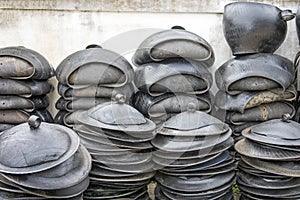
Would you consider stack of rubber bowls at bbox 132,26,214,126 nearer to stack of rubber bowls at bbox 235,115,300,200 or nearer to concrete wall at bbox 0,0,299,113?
concrete wall at bbox 0,0,299,113

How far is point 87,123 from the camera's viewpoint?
2174 millimetres

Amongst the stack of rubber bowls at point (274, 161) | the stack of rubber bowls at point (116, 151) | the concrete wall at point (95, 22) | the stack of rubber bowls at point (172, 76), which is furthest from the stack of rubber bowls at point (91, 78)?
the stack of rubber bowls at point (274, 161)

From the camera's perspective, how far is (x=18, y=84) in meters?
2.85

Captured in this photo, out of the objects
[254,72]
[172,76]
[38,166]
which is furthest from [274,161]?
[38,166]

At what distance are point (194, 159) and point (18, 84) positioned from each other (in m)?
1.51

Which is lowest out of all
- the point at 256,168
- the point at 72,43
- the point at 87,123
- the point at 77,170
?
the point at 256,168

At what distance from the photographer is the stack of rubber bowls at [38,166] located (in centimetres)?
177

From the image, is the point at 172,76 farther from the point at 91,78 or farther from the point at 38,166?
the point at 38,166

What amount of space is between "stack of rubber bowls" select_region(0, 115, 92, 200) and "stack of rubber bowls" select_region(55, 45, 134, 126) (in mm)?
895

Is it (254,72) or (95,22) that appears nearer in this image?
(254,72)

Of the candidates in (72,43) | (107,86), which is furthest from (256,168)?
(72,43)

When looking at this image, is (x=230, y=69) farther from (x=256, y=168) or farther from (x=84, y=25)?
(x=84, y=25)

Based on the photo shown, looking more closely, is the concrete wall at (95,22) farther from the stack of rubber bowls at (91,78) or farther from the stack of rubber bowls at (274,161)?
the stack of rubber bowls at (274,161)

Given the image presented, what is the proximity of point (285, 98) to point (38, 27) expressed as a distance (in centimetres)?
221
